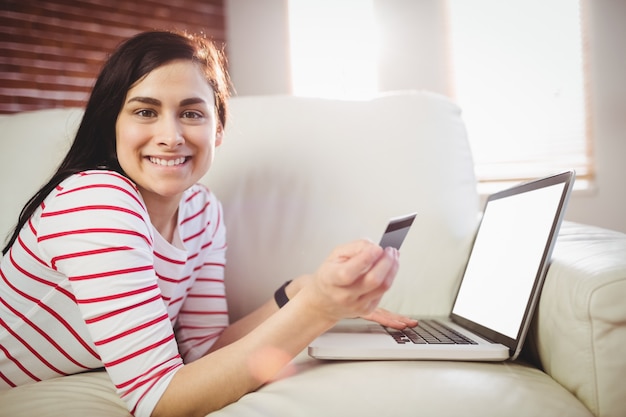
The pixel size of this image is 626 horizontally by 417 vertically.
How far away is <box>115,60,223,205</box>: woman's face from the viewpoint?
87 centimetres

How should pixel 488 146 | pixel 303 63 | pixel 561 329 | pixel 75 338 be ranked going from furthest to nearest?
1. pixel 303 63
2. pixel 488 146
3. pixel 75 338
4. pixel 561 329

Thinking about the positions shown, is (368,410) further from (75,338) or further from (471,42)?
(471,42)

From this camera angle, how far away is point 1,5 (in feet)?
8.26

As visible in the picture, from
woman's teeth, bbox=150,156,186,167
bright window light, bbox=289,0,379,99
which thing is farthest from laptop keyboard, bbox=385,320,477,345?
bright window light, bbox=289,0,379,99

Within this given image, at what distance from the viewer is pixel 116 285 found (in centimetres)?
72

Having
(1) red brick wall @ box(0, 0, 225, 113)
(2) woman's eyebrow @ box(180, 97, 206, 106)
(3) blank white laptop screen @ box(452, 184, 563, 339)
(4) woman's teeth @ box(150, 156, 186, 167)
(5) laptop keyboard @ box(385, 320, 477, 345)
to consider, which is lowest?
(5) laptop keyboard @ box(385, 320, 477, 345)

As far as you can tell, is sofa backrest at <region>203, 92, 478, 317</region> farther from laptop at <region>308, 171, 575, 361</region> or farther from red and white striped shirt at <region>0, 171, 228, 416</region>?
red and white striped shirt at <region>0, 171, 228, 416</region>

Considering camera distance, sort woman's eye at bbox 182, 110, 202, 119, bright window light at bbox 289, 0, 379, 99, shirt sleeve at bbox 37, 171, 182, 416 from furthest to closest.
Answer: bright window light at bbox 289, 0, 379, 99 → woman's eye at bbox 182, 110, 202, 119 → shirt sleeve at bbox 37, 171, 182, 416

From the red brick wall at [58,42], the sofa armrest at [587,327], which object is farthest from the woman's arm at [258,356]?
the red brick wall at [58,42]

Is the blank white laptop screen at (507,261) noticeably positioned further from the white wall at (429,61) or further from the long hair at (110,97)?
the white wall at (429,61)

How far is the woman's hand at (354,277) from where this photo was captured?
0.61 meters

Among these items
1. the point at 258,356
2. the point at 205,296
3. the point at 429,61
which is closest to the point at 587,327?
the point at 258,356

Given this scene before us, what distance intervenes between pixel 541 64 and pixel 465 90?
39 centimetres

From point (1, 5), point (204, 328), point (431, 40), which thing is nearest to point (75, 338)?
point (204, 328)
